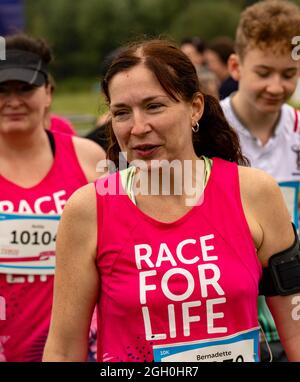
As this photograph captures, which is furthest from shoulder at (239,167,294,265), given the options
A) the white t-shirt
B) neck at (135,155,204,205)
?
the white t-shirt

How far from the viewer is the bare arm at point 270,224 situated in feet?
8.71

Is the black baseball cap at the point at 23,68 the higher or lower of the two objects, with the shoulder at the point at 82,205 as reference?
higher

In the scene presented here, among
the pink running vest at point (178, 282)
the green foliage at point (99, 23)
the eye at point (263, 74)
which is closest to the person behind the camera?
the pink running vest at point (178, 282)

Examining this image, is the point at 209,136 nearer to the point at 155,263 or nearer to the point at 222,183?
the point at 222,183

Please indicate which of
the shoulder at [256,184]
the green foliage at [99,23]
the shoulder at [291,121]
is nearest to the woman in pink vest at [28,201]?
the shoulder at [291,121]

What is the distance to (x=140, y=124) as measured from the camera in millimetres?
2553

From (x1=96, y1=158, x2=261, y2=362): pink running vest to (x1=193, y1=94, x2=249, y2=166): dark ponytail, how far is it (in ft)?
1.06

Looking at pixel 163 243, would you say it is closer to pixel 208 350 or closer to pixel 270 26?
pixel 208 350

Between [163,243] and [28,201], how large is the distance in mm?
1420

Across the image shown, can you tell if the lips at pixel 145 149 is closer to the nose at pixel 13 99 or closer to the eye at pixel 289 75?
the nose at pixel 13 99

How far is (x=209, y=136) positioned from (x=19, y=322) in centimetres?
141

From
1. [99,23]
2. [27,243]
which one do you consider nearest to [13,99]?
[27,243]

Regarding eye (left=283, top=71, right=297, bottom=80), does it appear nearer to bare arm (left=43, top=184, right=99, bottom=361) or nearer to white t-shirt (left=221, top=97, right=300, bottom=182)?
white t-shirt (left=221, top=97, right=300, bottom=182)

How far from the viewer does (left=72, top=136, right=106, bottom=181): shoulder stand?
398 centimetres
